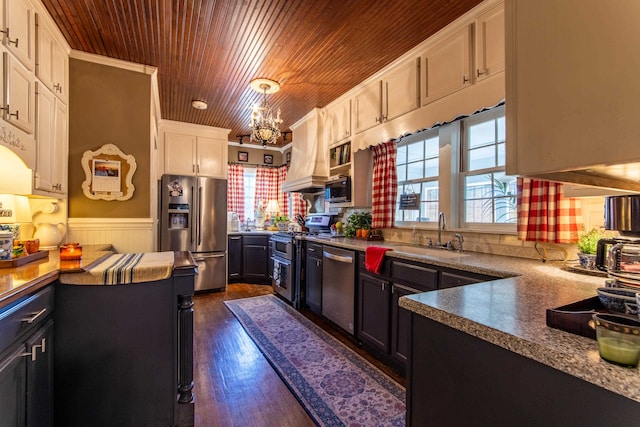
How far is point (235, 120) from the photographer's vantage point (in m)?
4.48

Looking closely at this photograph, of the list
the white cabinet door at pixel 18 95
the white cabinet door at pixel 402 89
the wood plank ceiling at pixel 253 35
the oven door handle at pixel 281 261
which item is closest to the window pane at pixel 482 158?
the white cabinet door at pixel 402 89

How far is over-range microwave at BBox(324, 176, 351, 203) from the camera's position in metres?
3.62

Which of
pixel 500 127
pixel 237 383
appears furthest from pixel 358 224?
pixel 237 383

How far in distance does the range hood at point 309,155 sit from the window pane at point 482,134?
1.78 m

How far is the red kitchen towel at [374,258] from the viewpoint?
94.3 inches

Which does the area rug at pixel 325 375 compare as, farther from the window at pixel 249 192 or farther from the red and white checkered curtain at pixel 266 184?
the red and white checkered curtain at pixel 266 184

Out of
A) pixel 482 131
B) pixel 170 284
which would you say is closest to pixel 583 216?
pixel 482 131

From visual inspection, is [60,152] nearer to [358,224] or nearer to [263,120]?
[263,120]

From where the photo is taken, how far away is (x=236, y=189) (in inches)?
227

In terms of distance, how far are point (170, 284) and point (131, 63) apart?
238 centimetres

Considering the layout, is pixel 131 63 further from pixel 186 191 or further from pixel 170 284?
pixel 170 284

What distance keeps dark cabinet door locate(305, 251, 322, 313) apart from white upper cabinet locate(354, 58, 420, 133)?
5.14ft

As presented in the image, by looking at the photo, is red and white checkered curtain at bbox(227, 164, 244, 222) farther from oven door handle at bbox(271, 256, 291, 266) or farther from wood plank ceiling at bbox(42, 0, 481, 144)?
wood plank ceiling at bbox(42, 0, 481, 144)

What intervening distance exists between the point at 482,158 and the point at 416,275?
1239 mm
